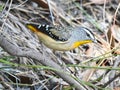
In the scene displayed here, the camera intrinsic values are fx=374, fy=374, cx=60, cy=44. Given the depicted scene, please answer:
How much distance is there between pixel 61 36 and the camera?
429 cm

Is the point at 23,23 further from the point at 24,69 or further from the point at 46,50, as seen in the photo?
the point at 24,69

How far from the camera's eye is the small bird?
13.5 feet

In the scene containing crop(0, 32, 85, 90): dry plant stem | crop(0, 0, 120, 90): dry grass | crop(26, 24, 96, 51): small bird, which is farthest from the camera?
crop(26, 24, 96, 51): small bird

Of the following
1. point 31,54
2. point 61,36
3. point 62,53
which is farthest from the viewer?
point 62,53

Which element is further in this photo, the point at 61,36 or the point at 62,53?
the point at 62,53

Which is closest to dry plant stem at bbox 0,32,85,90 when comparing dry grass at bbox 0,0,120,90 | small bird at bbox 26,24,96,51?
dry grass at bbox 0,0,120,90

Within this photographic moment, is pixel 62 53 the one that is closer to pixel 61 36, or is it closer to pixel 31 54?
pixel 61 36

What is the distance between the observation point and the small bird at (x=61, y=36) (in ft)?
13.5

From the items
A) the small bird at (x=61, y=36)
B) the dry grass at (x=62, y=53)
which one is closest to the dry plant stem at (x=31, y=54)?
the dry grass at (x=62, y=53)

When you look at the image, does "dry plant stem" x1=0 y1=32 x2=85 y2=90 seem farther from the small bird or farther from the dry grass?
the small bird

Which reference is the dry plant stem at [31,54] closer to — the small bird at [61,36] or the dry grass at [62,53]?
the dry grass at [62,53]

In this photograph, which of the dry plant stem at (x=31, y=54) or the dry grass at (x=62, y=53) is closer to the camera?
the dry plant stem at (x=31, y=54)

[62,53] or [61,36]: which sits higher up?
[61,36]

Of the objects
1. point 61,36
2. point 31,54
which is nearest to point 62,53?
point 61,36
